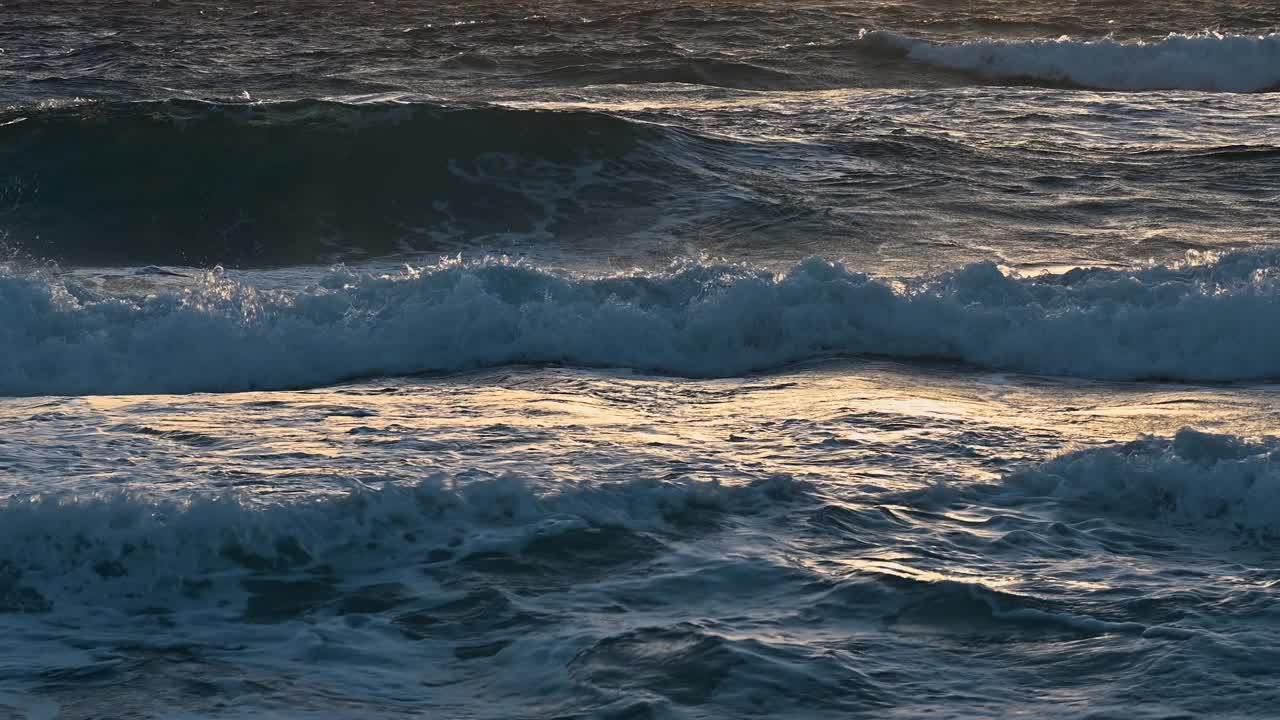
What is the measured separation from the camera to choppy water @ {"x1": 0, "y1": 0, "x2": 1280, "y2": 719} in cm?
438

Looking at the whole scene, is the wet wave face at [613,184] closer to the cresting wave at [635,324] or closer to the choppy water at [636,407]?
the choppy water at [636,407]

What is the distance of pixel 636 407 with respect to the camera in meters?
7.22

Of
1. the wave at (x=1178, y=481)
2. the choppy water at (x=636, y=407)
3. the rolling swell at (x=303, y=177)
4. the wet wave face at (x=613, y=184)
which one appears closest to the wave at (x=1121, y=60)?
the choppy water at (x=636, y=407)

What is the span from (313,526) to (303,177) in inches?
395

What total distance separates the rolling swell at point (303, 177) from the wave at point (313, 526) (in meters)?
7.30

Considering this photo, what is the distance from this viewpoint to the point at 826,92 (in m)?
20.7

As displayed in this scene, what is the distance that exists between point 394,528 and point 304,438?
120 cm

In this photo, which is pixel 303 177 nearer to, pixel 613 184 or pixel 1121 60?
pixel 613 184

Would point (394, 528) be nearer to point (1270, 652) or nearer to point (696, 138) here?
point (1270, 652)

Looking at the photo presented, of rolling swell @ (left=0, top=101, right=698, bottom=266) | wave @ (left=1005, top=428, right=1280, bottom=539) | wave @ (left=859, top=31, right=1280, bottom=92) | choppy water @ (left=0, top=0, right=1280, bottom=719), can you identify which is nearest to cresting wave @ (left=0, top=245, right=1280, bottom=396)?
choppy water @ (left=0, top=0, right=1280, bottom=719)

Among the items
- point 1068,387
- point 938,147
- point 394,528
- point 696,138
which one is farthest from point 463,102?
point 394,528

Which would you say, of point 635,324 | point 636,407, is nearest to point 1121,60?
point 635,324

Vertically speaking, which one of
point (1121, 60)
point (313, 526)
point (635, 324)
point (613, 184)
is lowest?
point (313, 526)

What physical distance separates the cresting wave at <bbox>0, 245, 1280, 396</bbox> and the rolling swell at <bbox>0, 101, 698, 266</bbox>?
3.52m
